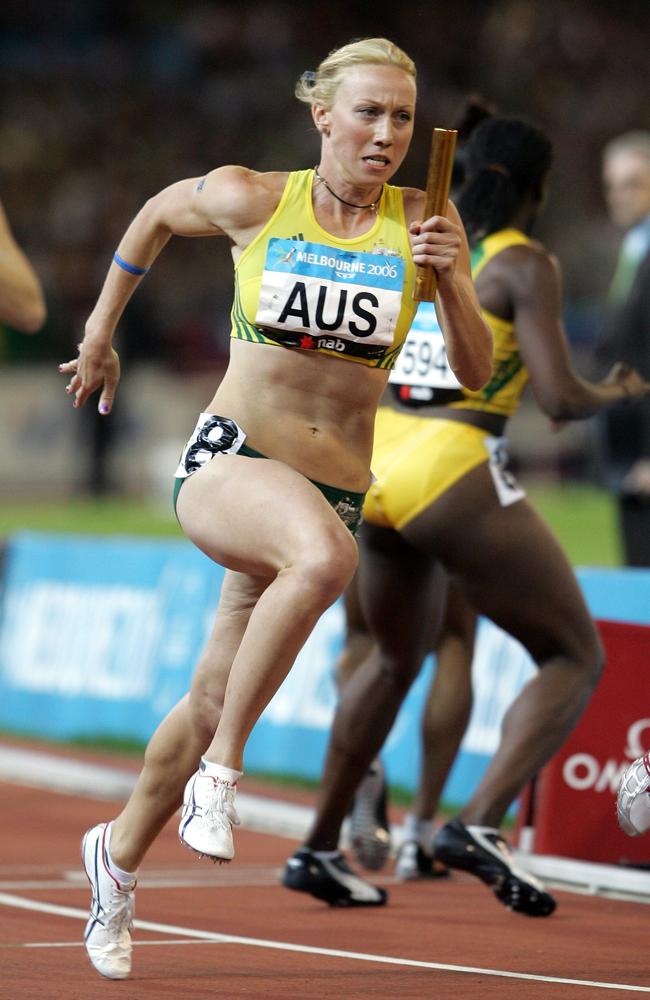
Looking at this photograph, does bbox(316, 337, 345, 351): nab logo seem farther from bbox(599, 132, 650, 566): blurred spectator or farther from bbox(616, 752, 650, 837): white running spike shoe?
bbox(599, 132, 650, 566): blurred spectator

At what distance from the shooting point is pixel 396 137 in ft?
14.4

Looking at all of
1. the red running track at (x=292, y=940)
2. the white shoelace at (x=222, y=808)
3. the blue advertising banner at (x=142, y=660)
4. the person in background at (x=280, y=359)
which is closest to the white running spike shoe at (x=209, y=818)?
the white shoelace at (x=222, y=808)

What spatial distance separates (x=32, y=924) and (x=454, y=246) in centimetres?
255

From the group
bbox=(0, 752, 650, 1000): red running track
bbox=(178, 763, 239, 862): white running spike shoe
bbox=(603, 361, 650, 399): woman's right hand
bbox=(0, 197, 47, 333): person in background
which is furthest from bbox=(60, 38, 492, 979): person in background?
bbox=(603, 361, 650, 399): woman's right hand

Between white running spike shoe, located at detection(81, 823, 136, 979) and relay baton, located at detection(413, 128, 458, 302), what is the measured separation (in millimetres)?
1687

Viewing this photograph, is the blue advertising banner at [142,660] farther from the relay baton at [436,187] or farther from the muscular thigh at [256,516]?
the relay baton at [436,187]

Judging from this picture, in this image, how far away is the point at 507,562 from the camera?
570cm

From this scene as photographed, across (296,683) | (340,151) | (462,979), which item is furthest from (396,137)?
(296,683)

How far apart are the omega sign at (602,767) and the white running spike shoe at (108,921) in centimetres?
238

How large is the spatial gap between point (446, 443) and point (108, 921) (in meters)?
2.10

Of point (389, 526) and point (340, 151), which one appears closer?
point (340, 151)

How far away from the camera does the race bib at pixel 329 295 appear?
4.40 meters

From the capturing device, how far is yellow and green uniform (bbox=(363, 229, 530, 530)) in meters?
5.87

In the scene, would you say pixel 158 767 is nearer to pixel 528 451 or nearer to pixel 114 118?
pixel 528 451
